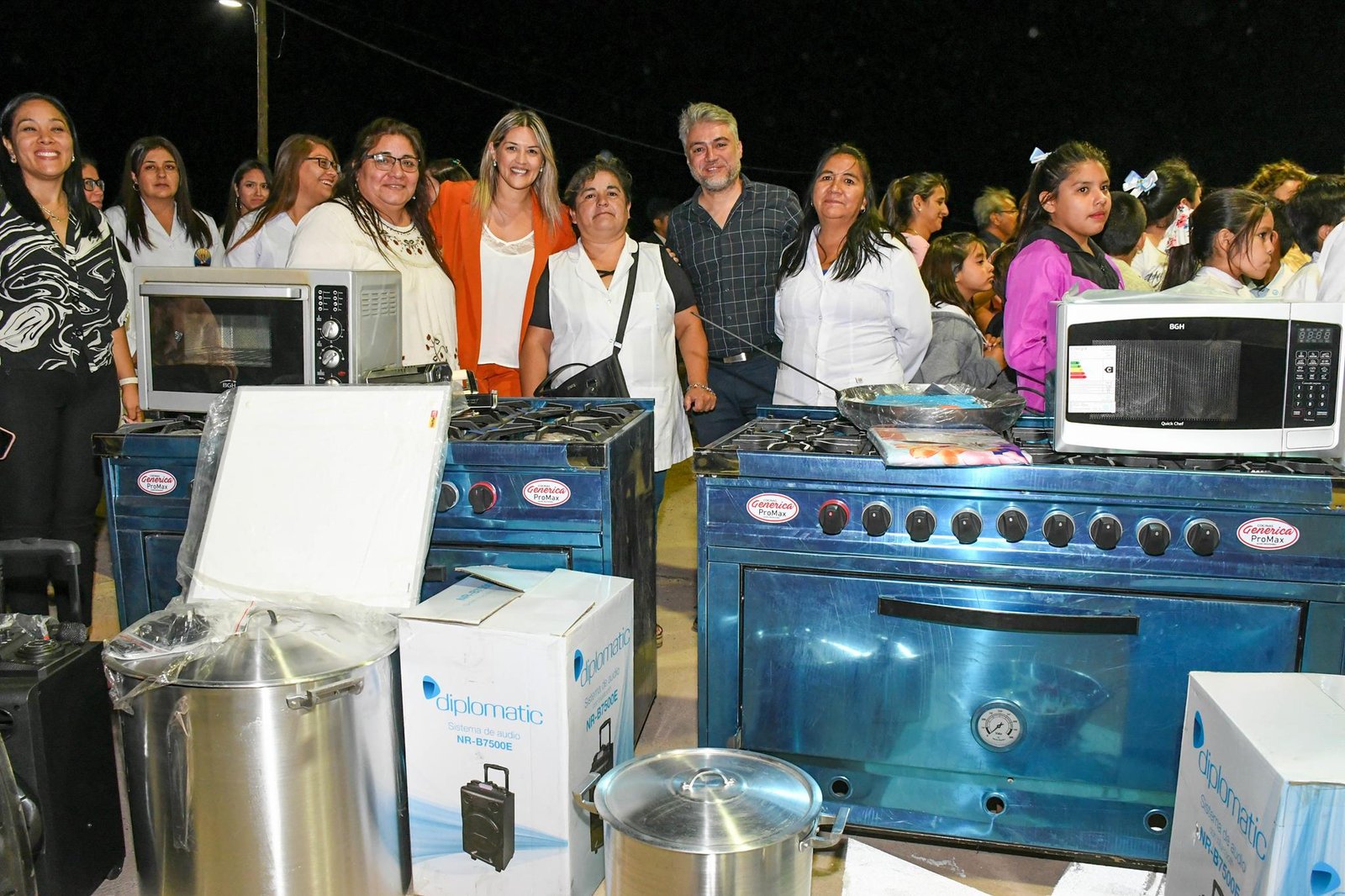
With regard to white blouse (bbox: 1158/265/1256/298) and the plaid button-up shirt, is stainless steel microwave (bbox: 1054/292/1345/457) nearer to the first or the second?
white blouse (bbox: 1158/265/1256/298)

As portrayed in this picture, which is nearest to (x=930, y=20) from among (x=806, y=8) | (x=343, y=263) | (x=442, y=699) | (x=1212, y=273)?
(x=806, y=8)

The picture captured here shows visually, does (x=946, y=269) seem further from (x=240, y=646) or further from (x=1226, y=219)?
(x=240, y=646)

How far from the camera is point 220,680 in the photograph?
1.94 meters

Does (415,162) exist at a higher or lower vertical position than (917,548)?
higher

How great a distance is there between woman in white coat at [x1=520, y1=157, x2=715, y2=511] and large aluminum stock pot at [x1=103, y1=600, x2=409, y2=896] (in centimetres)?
139

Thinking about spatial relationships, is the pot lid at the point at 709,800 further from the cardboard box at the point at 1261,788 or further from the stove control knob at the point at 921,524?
the cardboard box at the point at 1261,788

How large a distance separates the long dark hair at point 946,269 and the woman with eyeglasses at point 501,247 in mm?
1530

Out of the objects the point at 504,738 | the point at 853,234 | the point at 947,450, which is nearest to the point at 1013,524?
the point at 947,450

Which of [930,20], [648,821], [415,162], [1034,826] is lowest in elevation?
[1034,826]

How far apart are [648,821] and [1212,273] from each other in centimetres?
275

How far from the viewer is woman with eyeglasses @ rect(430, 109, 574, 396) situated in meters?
3.43

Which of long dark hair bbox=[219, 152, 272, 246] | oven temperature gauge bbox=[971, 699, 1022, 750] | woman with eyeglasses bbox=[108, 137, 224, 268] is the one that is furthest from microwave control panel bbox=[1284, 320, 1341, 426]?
long dark hair bbox=[219, 152, 272, 246]

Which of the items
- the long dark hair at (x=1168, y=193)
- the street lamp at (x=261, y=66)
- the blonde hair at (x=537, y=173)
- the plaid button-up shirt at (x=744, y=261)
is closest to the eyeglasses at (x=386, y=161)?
the blonde hair at (x=537, y=173)

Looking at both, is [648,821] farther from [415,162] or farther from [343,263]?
[415,162]
